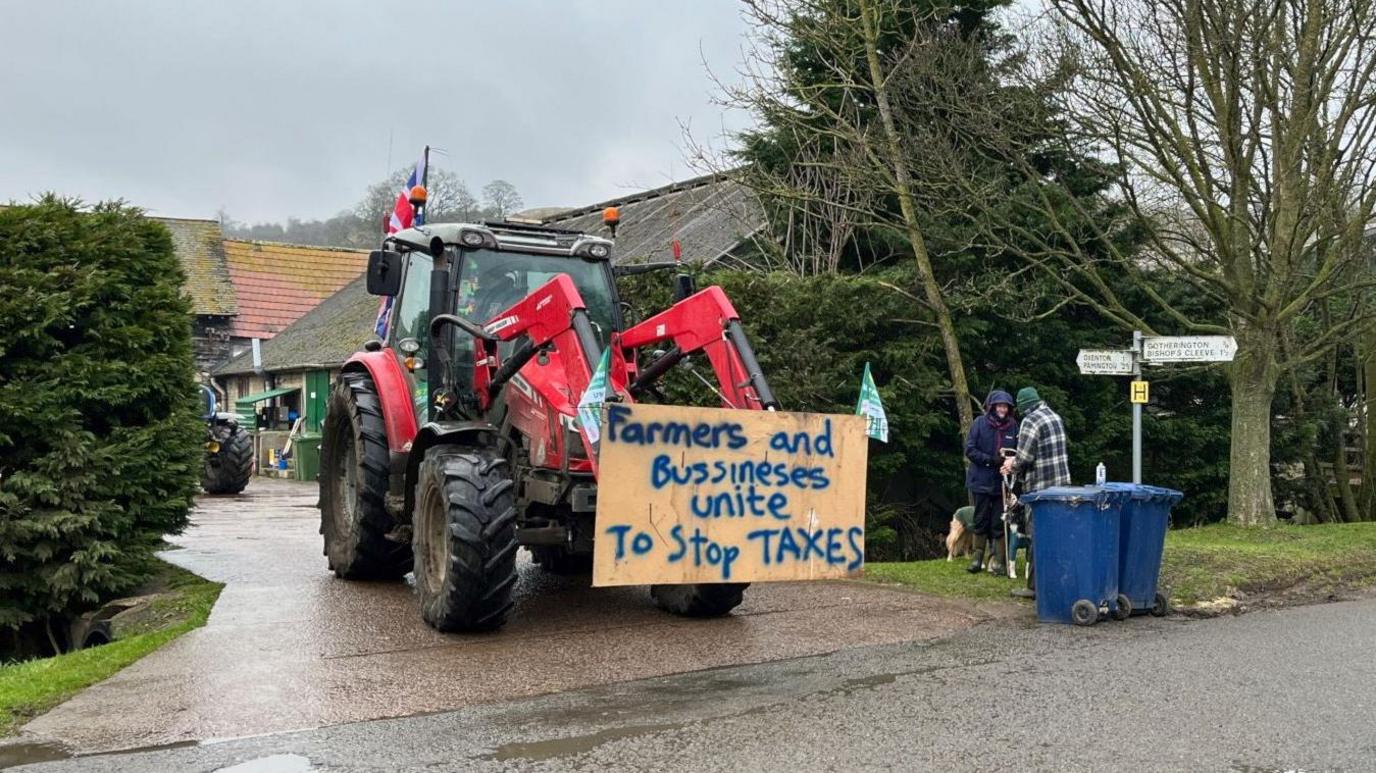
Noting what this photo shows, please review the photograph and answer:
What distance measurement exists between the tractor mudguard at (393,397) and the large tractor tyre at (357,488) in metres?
0.13

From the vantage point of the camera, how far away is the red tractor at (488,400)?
807 cm

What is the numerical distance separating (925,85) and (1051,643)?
382 inches

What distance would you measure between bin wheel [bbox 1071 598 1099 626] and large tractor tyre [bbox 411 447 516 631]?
13.4 feet

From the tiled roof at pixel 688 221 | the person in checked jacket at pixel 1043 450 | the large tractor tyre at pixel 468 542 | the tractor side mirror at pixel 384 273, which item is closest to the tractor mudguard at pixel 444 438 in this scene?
the large tractor tyre at pixel 468 542

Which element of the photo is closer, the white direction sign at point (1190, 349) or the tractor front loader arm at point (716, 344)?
the tractor front loader arm at point (716, 344)

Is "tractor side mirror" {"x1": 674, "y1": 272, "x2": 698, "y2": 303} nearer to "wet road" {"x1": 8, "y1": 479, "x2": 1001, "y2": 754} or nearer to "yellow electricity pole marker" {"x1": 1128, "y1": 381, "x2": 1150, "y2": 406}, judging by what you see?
"wet road" {"x1": 8, "y1": 479, "x2": 1001, "y2": 754}

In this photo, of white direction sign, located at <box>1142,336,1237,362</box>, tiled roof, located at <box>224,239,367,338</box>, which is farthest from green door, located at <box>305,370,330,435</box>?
white direction sign, located at <box>1142,336,1237,362</box>

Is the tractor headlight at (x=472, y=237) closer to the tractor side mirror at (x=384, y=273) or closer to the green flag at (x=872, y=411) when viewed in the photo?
the tractor side mirror at (x=384, y=273)

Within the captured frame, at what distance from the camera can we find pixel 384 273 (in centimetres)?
1031

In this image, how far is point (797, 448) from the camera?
25.4ft

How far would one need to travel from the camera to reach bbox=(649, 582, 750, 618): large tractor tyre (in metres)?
9.03

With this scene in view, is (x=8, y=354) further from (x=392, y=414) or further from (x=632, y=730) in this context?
(x=632, y=730)

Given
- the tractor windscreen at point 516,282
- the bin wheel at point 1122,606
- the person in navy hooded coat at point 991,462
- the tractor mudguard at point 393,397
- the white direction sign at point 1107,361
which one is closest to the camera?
the bin wheel at point 1122,606

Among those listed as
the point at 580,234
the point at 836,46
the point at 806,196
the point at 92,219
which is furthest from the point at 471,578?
the point at 836,46
